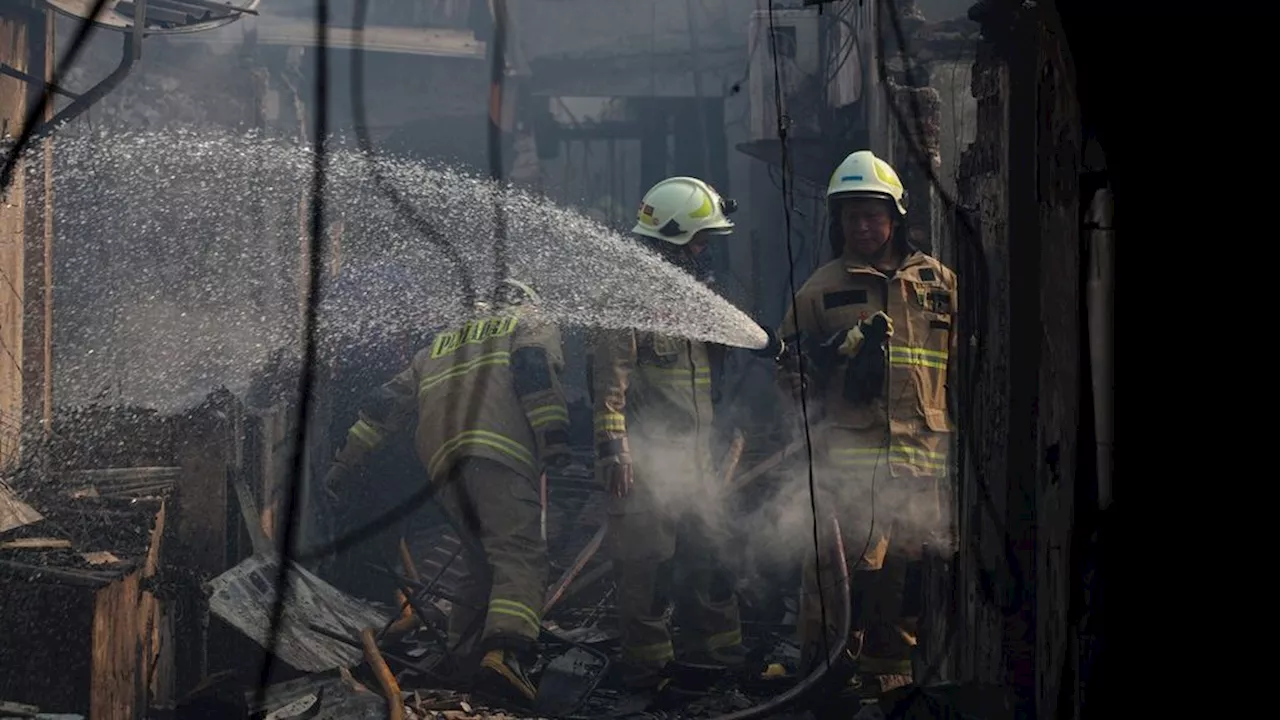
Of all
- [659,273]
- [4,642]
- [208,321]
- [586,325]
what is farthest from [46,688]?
[208,321]

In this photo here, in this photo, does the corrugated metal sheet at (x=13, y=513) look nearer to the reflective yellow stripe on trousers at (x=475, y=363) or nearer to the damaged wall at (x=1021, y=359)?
the reflective yellow stripe on trousers at (x=475, y=363)

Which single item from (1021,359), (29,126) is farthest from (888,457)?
(29,126)

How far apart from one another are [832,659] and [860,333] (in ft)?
4.90

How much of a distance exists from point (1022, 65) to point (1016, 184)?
1.11 feet

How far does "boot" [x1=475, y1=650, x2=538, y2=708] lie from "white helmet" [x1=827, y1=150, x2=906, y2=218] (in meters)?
2.71

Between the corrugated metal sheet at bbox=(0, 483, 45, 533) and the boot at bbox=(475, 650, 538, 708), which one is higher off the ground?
the corrugated metal sheet at bbox=(0, 483, 45, 533)

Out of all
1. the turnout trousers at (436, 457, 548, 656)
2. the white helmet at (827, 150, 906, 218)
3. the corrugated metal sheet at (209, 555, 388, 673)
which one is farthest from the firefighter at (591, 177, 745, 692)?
the corrugated metal sheet at (209, 555, 388, 673)

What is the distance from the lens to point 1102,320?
2.59m

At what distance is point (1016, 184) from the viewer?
392 centimetres

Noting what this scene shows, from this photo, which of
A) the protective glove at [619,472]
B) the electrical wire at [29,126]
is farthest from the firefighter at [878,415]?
the electrical wire at [29,126]

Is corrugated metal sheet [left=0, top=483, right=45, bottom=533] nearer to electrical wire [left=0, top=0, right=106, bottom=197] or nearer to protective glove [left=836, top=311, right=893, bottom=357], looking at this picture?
electrical wire [left=0, top=0, right=106, bottom=197]

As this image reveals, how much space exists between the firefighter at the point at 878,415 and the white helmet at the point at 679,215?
2.33 feet

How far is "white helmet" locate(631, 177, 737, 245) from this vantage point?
7.04m

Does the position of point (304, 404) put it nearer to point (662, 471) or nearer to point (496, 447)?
point (496, 447)
